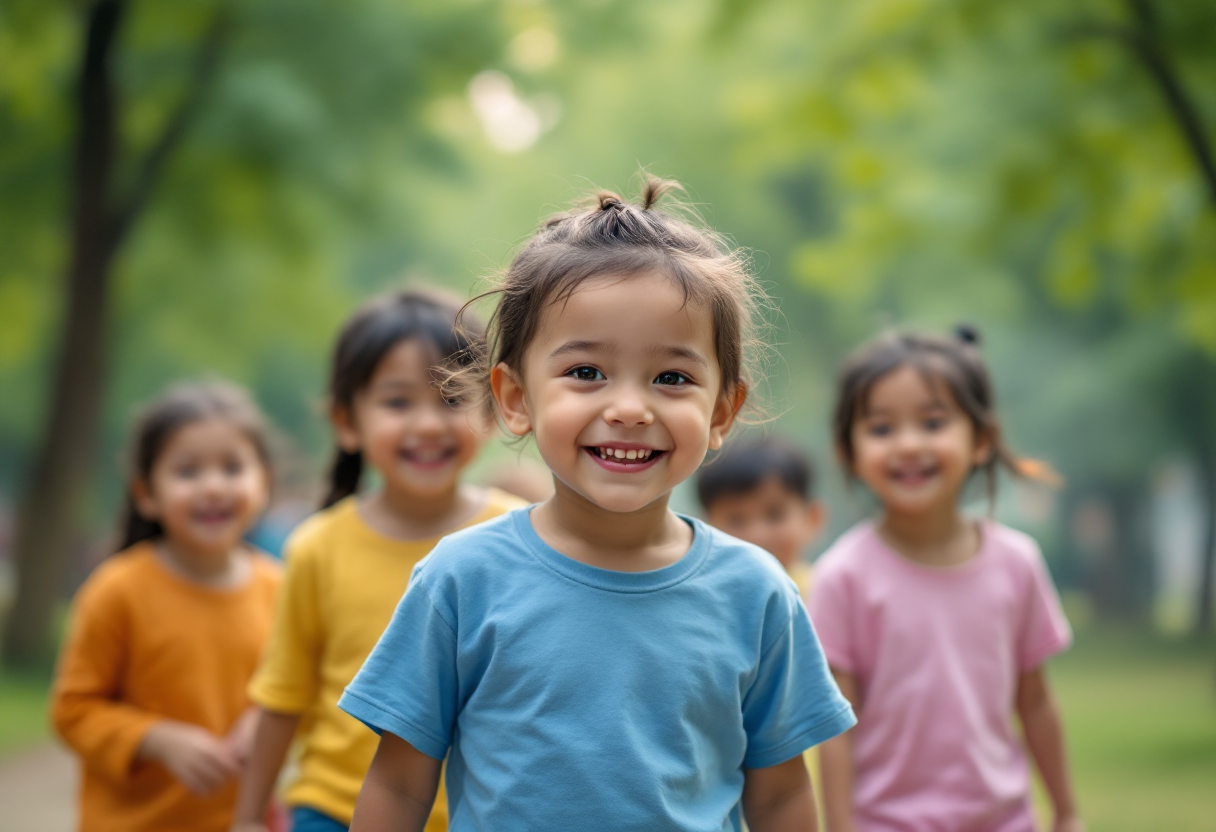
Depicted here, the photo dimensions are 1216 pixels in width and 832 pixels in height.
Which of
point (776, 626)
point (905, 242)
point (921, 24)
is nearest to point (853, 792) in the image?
point (776, 626)

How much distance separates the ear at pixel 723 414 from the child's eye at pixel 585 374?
289 millimetres

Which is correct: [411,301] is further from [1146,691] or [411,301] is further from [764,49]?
[764,49]

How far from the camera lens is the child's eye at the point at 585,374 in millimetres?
2242

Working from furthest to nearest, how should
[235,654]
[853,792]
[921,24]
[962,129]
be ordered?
[962,129], [921,24], [235,654], [853,792]

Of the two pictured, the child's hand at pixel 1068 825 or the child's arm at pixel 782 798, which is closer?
the child's arm at pixel 782 798

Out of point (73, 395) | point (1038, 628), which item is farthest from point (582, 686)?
point (73, 395)

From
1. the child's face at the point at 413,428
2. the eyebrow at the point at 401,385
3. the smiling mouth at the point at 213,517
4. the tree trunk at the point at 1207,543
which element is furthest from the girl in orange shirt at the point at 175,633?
the tree trunk at the point at 1207,543

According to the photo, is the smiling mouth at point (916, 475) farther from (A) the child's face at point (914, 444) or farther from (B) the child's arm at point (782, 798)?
(B) the child's arm at point (782, 798)

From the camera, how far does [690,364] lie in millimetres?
2248

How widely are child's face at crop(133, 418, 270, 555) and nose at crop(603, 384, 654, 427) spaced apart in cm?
241

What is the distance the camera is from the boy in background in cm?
464

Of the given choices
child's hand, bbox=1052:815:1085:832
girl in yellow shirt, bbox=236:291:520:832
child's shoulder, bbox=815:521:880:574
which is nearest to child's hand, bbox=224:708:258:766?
girl in yellow shirt, bbox=236:291:520:832

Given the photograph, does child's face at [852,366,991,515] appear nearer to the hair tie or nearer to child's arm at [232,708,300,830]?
the hair tie

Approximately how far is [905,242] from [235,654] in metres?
8.26
